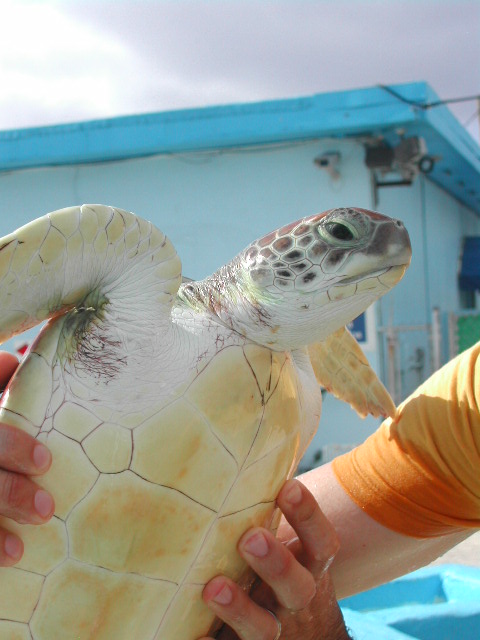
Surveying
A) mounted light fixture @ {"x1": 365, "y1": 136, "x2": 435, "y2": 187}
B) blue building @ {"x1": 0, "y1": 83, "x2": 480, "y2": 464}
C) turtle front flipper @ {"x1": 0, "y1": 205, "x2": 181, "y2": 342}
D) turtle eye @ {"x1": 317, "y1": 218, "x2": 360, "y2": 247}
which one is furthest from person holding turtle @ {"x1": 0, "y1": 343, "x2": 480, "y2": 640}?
mounted light fixture @ {"x1": 365, "y1": 136, "x2": 435, "y2": 187}

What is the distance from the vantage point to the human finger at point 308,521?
939mm

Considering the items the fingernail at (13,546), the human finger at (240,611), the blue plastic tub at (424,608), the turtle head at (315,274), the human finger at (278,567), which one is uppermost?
the turtle head at (315,274)

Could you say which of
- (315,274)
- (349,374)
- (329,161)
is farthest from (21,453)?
(329,161)

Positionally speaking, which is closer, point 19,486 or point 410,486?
point 19,486

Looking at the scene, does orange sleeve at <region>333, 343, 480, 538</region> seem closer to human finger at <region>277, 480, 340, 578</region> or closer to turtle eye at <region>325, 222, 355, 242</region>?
human finger at <region>277, 480, 340, 578</region>

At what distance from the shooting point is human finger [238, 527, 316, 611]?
90 centimetres

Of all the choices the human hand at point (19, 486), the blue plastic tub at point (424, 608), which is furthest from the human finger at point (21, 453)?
the blue plastic tub at point (424, 608)

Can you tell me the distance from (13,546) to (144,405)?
26 cm

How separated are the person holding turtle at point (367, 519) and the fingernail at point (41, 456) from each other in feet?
0.76

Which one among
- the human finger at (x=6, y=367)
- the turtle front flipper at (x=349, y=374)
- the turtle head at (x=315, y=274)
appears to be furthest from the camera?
the turtle front flipper at (x=349, y=374)

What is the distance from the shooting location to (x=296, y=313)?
0.95 m

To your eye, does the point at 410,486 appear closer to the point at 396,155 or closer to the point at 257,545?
the point at 257,545

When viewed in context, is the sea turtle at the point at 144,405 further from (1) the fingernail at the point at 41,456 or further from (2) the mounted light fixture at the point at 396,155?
(2) the mounted light fixture at the point at 396,155

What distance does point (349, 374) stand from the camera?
3.96 feet
